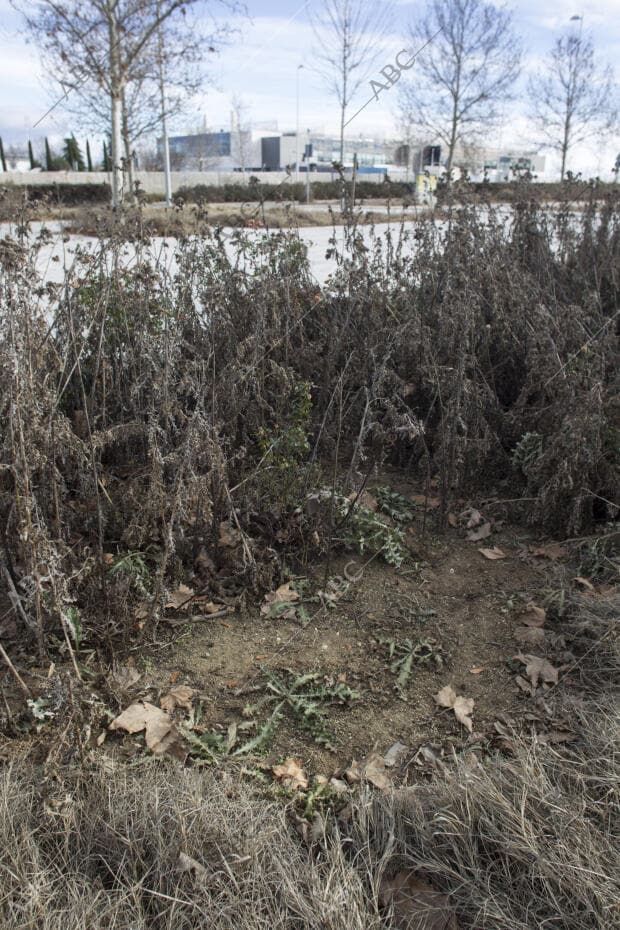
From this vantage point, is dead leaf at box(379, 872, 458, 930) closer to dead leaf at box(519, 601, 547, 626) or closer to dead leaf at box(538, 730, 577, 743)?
dead leaf at box(538, 730, 577, 743)

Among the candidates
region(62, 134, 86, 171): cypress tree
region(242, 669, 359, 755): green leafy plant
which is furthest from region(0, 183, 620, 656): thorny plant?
region(62, 134, 86, 171): cypress tree

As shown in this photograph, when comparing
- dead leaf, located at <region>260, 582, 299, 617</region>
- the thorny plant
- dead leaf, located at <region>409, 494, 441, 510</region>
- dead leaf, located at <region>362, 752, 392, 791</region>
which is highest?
the thorny plant

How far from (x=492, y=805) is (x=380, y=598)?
1202mm

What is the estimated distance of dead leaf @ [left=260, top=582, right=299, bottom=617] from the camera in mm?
3031

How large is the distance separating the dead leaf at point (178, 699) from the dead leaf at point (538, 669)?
3.98 feet

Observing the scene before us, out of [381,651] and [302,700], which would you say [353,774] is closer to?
[302,700]

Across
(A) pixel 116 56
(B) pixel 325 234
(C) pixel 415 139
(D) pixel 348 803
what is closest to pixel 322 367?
(D) pixel 348 803

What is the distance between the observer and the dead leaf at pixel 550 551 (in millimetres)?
3414

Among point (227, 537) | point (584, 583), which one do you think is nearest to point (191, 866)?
point (227, 537)

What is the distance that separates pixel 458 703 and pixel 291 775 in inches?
26.1

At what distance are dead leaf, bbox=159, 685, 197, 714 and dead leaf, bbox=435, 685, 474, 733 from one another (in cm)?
87

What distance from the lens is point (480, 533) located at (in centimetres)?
364

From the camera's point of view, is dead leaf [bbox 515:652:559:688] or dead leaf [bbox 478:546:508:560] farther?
dead leaf [bbox 478:546:508:560]

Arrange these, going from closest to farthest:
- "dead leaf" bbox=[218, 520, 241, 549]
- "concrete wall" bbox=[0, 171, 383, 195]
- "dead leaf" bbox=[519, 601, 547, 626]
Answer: "dead leaf" bbox=[519, 601, 547, 626] < "dead leaf" bbox=[218, 520, 241, 549] < "concrete wall" bbox=[0, 171, 383, 195]
